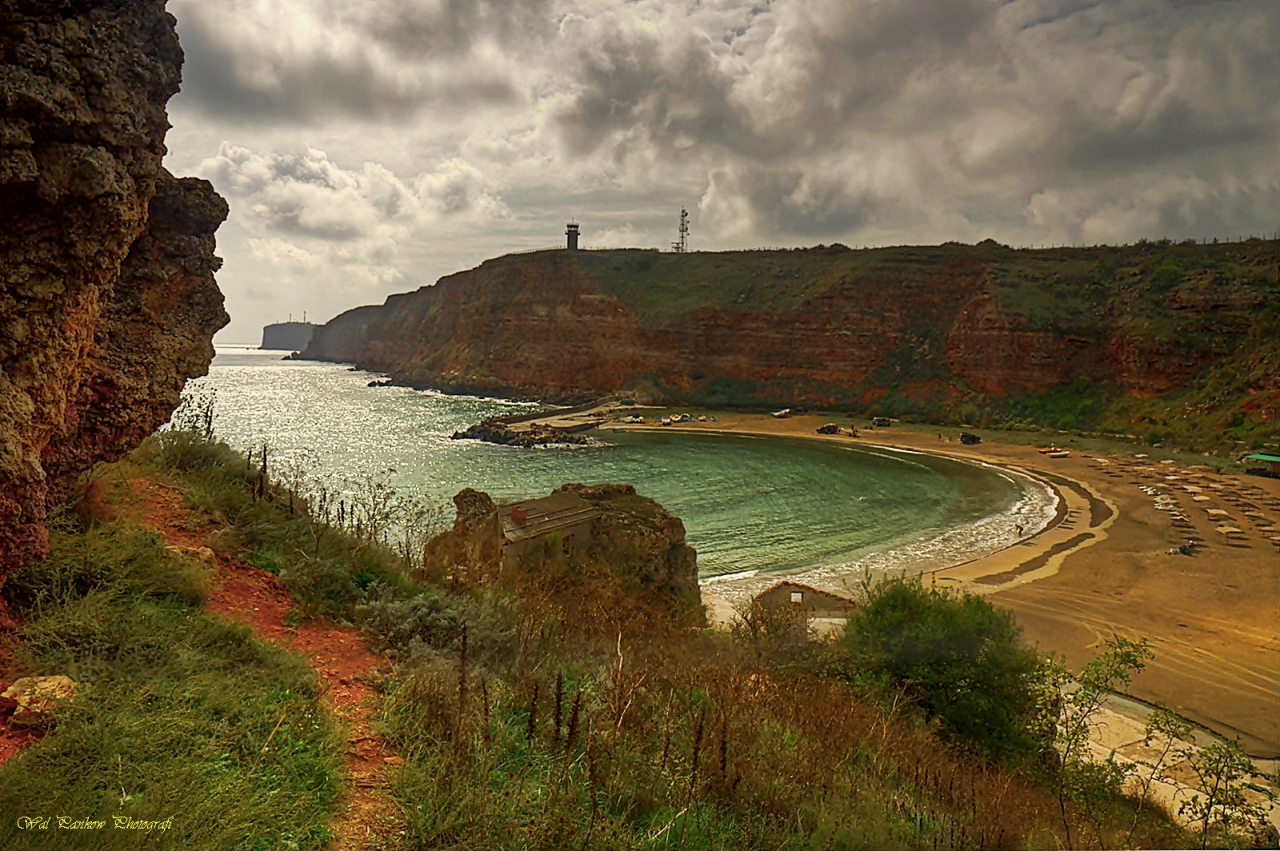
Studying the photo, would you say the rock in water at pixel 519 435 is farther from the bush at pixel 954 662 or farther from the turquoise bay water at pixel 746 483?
the bush at pixel 954 662

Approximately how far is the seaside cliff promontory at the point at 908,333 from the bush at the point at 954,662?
156ft

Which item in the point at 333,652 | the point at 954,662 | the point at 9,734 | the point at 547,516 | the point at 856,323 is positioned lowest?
the point at 954,662

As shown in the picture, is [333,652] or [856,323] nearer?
[333,652]

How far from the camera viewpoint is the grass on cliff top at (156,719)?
275cm

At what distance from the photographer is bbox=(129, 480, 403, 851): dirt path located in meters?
3.31

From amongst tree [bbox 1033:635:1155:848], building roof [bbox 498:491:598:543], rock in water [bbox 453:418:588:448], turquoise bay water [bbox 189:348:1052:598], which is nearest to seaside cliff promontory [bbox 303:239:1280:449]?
turquoise bay water [bbox 189:348:1052:598]

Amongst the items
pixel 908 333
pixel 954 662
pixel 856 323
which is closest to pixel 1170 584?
pixel 954 662

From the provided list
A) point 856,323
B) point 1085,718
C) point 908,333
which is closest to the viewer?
point 1085,718

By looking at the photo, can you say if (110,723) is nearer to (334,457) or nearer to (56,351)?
(56,351)

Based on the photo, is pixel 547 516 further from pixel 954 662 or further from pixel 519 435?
pixel 519 435

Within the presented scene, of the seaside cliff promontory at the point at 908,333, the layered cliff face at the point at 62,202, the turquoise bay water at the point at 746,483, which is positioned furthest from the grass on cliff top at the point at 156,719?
the seaside cliff promontory at the point at 908,333

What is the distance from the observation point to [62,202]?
3912 mm

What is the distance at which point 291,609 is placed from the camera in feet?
19.3

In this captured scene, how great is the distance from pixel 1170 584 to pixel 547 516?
69.8 feet
